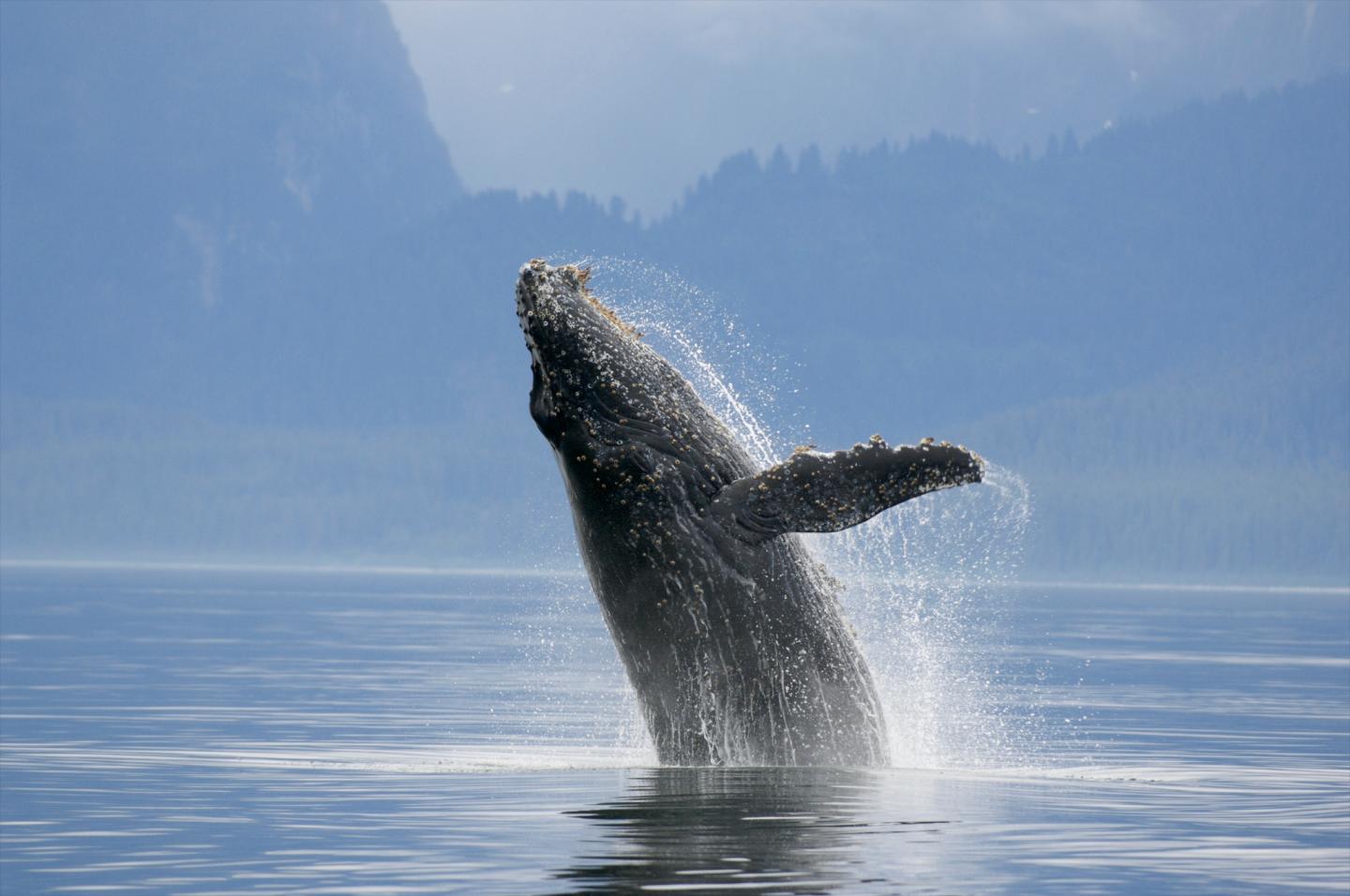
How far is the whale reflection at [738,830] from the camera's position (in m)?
10.8

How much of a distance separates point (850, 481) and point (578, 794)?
2.98 metres

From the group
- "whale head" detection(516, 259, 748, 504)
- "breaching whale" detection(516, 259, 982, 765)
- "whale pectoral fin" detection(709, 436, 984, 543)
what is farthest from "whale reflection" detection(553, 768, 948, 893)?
"whale head" detection(516, 259, 748, 504)

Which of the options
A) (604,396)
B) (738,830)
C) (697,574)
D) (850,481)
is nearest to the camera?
(738,830)

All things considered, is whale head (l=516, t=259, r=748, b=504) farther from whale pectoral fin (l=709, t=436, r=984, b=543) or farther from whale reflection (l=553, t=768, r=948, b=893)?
whale reflection (l=553, t=768, r=948, b=893)

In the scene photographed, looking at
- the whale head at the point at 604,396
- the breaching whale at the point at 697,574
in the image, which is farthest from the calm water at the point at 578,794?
the whale head at the point at 604,396

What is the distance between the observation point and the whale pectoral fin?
14289 millimetres

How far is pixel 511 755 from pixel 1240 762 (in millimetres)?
6872

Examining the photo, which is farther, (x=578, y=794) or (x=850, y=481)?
(x=578, y=794)

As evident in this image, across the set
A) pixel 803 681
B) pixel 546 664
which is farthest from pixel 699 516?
pixel 546 664

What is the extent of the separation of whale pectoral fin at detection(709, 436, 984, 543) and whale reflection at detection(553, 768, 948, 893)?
183cm

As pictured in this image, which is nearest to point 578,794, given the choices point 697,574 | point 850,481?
point 697,574

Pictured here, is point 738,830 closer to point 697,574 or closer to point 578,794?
point 578,794

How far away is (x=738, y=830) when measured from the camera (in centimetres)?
1247

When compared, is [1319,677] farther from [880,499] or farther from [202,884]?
[202,884]
